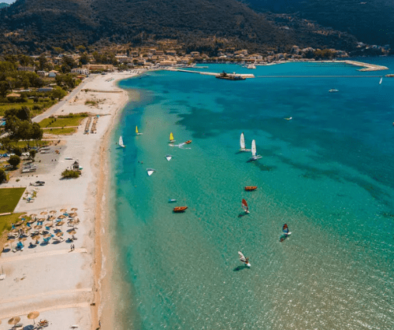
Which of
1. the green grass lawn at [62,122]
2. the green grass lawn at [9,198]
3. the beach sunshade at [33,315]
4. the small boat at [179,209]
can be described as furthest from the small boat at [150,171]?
the green grass lawn at [62,122]

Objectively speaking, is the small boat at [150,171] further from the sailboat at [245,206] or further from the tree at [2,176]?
the tree at [2,176]

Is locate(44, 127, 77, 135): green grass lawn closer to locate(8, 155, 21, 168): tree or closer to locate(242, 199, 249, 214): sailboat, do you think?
locate(8, 155, 21, 168): tree

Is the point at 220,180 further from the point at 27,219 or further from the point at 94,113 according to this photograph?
the point at 94,113

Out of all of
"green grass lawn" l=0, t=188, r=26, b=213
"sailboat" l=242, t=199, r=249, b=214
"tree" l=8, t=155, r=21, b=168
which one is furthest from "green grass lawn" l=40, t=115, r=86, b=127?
"sailboat" l=242, t=199, r=249, b=214

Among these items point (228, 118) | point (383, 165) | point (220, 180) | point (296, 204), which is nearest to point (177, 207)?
point (220, 180)

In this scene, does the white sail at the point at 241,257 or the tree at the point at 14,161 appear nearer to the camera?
the white sail at the point at 241,257
